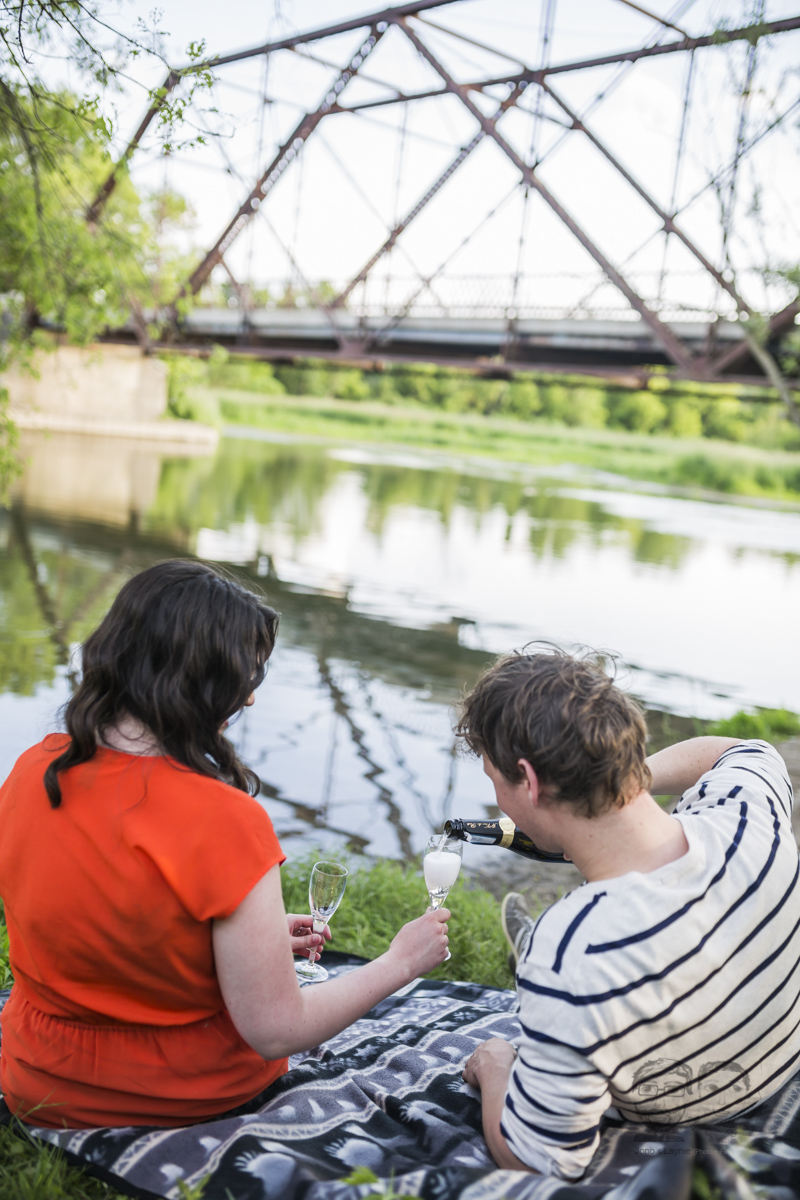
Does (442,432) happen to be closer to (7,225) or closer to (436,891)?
(7,225)

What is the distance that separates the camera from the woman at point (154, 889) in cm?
165

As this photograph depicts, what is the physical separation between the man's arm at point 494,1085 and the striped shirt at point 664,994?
0.04m

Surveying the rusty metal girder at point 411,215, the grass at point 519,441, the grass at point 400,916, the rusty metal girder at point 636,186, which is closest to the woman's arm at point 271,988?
the grass at point 400,916

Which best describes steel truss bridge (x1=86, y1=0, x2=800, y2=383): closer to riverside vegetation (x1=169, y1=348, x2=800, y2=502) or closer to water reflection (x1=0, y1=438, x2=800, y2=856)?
water reflection (x1=0, y1=438, x2=800, y2=856)

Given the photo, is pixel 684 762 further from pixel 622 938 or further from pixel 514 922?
pixel 514 922

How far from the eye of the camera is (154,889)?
1646 millimetres

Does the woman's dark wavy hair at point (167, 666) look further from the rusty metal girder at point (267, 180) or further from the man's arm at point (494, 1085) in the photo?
the rusty metal girder at point (267, 180)

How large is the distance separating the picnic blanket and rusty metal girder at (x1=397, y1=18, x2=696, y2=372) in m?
12.2

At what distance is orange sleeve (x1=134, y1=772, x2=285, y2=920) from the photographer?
5.30 ft

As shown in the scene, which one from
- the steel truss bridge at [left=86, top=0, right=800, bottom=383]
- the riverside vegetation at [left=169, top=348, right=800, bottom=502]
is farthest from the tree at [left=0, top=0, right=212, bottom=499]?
the riverside vegetation at [left=169, top=348, right=800, bottom=502]

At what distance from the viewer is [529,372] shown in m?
15.1

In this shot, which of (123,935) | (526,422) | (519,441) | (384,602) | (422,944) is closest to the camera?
(123,935)

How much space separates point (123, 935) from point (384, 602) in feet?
34.1

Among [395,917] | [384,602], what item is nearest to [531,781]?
[395,917]
